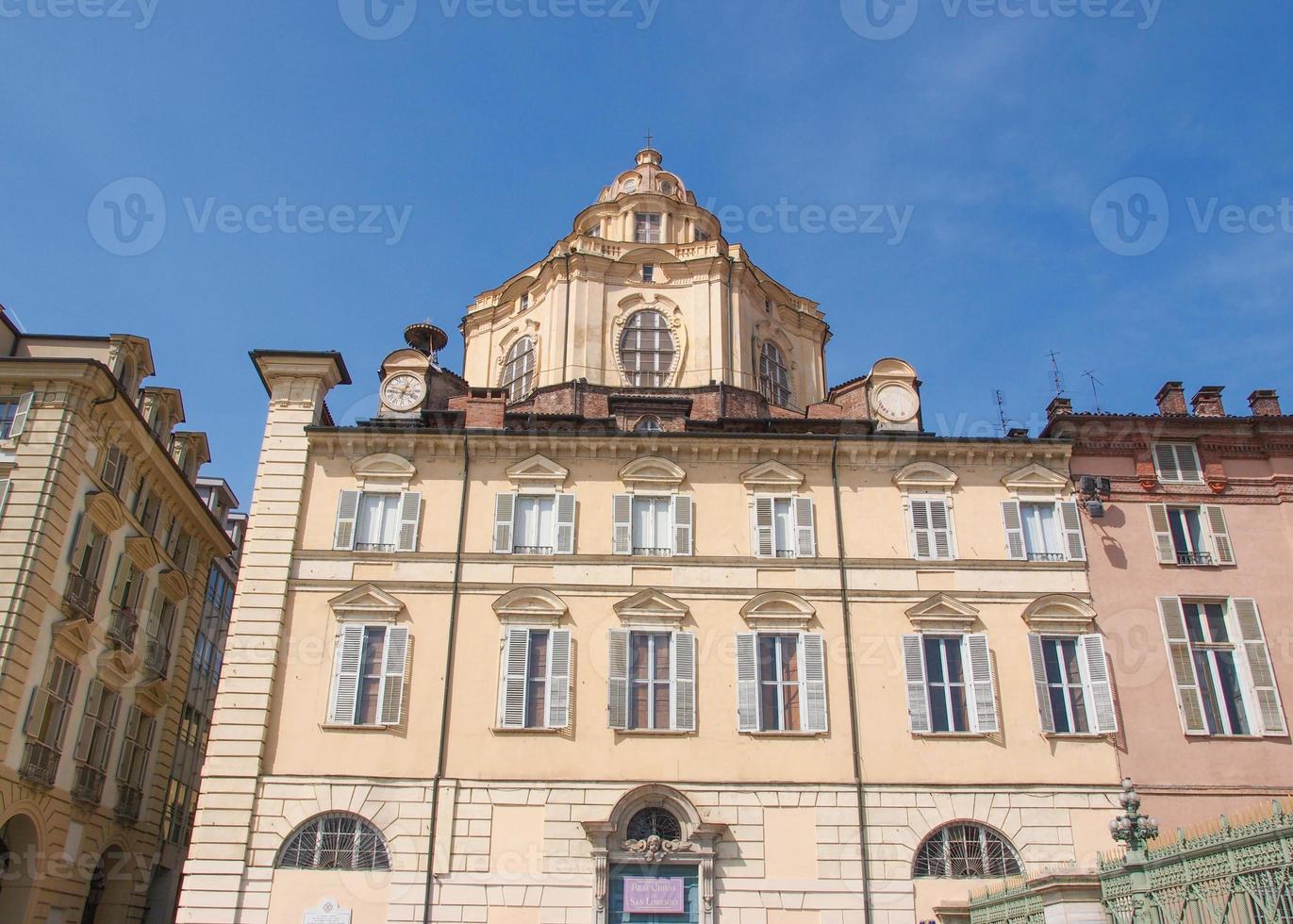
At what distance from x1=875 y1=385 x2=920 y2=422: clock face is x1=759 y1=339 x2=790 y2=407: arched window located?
7.76 m

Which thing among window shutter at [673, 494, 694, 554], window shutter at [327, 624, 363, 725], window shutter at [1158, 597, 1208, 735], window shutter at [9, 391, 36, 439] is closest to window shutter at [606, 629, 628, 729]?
window shutter at [673, 494, 694, 554]

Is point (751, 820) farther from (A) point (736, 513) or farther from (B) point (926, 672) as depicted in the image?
(A) point (736, 513)

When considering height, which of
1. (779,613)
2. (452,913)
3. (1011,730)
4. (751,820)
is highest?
(779,613)

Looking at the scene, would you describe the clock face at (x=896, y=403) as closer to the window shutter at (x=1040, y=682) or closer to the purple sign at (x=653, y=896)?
the window shutter at (x=1040, y=682)

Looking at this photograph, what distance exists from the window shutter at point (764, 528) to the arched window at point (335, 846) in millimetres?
10613

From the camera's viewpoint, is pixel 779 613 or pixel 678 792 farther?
pixel 779 613

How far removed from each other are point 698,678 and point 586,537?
429 cm

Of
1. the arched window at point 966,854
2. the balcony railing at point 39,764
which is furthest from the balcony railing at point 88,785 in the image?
the arched window at point 966,854

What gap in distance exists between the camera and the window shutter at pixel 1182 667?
2431cm

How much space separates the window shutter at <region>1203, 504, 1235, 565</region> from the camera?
1027 inches

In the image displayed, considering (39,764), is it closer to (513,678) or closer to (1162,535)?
(513,678)

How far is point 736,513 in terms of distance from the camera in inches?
1035

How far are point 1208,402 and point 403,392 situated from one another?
2145 centimetres

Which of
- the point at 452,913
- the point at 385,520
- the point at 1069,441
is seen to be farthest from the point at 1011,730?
the point at 385,520
